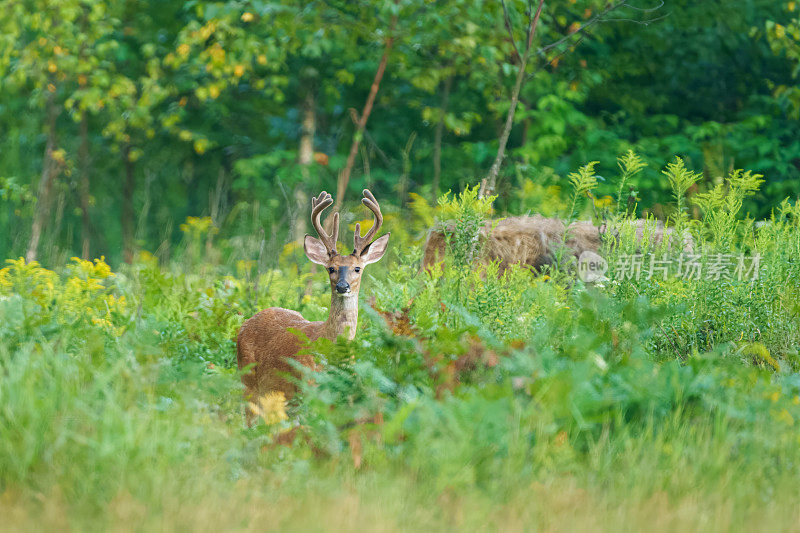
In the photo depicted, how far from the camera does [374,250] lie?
5.84 meters

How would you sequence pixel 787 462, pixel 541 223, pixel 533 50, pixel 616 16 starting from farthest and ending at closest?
pixel 616 16
pixel 533 50
pixel 541 223
pixel 787 462

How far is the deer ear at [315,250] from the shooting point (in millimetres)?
5762

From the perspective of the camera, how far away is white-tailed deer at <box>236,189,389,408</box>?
17.7 ft

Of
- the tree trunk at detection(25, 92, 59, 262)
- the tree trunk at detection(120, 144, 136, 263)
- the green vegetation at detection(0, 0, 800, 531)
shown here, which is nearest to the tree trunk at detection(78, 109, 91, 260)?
the tree trunk at detection(120, 144, 136, 263)

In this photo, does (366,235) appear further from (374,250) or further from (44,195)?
(44,195)

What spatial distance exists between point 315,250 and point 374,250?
1.26 feet

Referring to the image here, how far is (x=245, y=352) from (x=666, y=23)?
10.1 metres

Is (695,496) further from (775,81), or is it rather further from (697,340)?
(775,81)

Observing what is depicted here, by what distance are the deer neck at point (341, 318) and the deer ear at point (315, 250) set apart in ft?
1.39

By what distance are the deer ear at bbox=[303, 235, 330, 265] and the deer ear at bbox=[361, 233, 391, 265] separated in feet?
0.80

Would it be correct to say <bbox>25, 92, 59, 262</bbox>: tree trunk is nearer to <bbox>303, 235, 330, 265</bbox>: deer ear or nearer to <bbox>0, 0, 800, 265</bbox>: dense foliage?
<bbox>0, 0, 800, 265</bbox>: dense foliage

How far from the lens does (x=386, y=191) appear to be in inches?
592

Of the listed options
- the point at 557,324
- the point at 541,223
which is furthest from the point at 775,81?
the point at 557,324

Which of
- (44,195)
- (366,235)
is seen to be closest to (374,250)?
(366,235)
